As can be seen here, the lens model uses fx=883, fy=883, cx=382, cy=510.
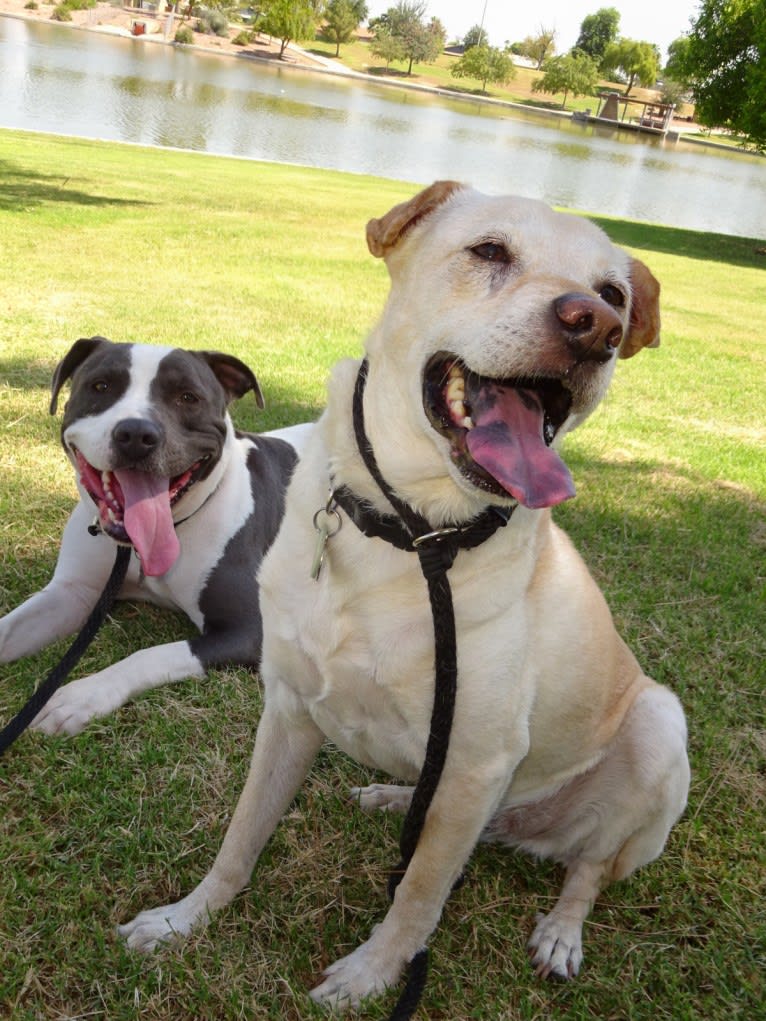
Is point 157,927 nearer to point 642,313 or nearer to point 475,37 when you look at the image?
point 642,313

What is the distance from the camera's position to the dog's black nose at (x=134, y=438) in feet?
11.0

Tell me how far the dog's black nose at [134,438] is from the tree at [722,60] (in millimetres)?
28767

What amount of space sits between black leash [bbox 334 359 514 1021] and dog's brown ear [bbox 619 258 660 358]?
2.42 feet

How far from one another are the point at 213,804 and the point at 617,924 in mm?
1374

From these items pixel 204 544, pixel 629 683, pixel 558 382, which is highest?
pixel 558 382

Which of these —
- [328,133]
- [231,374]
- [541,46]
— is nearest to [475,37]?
[541,46]

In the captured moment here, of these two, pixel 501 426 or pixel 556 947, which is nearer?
pixel 501 426

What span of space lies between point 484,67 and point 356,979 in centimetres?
11958

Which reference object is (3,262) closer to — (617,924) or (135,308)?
(135,308)

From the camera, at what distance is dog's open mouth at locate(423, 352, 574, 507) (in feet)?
6.88

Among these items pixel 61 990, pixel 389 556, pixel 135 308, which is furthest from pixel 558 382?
pixel 135 308

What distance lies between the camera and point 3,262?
31.4 feet

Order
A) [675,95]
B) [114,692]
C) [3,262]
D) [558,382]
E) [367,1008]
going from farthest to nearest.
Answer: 1. [675,95]
2. [3,262]
3. [114,692]
4. [367,1008]
5. [558,382]

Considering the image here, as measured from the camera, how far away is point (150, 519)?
11.5 feet
